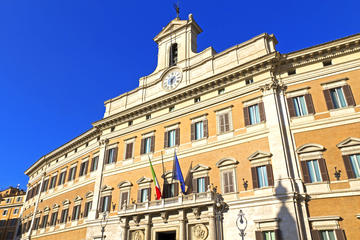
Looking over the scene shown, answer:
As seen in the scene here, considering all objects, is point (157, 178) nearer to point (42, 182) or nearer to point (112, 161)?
point (112, 161)

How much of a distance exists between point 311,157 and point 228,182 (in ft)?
18.0

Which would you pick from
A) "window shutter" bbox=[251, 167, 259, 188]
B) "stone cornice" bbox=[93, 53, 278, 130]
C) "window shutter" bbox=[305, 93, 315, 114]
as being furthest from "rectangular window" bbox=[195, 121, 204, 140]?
"window shutter" bbox=[305, 93, 315, 114]

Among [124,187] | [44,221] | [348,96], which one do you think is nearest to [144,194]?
[124,187]

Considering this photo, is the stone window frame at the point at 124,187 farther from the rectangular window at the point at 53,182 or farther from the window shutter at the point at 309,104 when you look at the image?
the window shutter at the point at 309,104

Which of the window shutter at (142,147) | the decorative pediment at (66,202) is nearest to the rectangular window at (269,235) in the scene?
the window shutter at (142,147)

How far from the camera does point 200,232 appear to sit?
18.3m

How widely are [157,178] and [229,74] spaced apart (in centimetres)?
1008

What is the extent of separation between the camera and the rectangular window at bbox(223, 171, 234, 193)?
750 inches

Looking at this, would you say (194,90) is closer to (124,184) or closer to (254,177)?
(254,177)

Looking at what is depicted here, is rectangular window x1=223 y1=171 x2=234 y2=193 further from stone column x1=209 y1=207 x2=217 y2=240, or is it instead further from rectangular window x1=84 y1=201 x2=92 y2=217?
rectangular window x1=84 y1=201 x2=92 y2=217

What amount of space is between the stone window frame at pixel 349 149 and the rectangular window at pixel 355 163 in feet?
0.44

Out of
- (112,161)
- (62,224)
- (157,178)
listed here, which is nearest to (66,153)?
(62,224)

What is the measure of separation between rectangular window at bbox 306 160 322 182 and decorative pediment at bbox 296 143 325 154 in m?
0.69

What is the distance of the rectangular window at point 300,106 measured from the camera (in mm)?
18891
